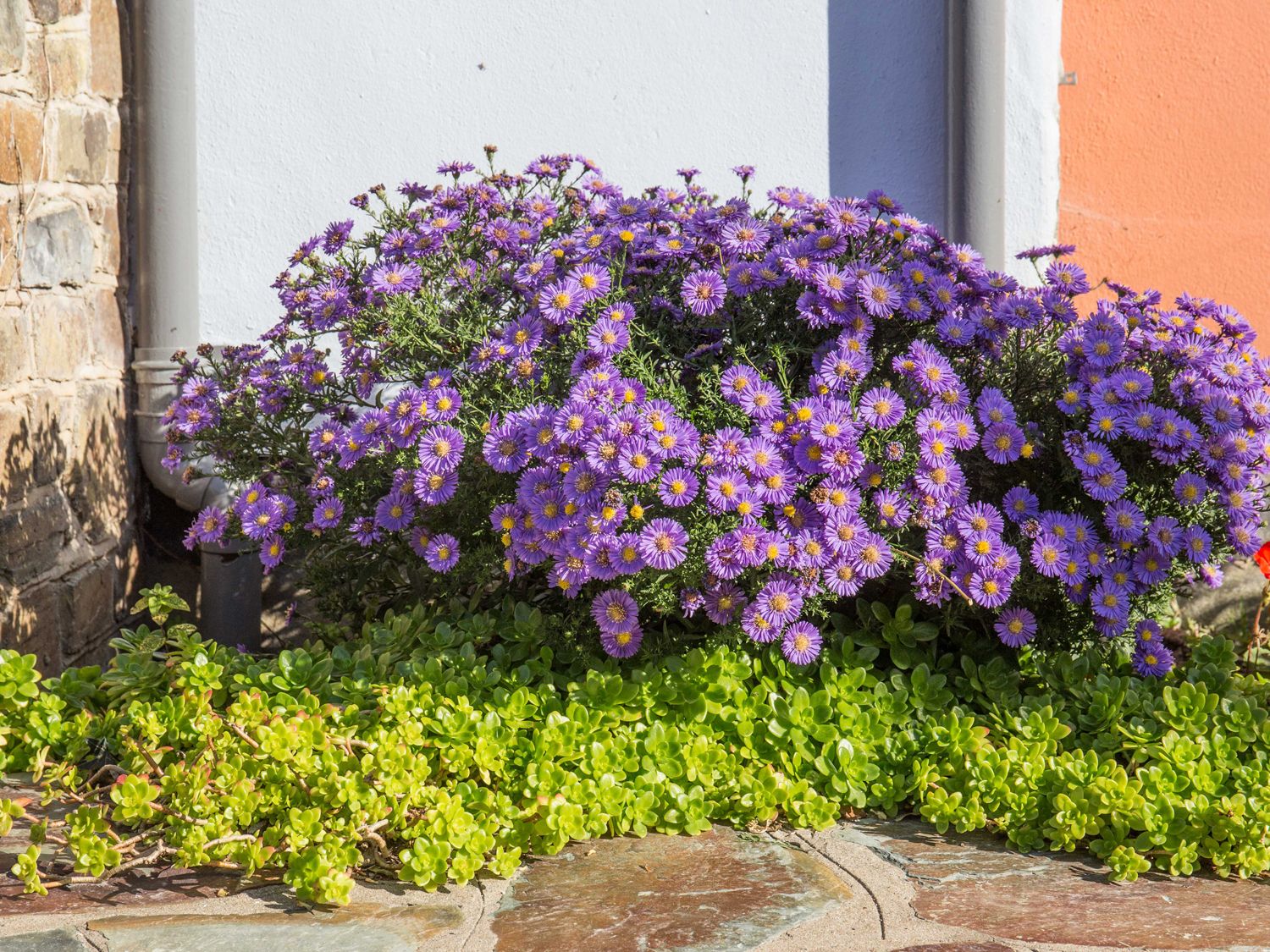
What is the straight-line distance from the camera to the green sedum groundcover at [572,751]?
71.4 inches

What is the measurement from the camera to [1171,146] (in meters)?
3.54

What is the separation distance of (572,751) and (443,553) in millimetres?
483

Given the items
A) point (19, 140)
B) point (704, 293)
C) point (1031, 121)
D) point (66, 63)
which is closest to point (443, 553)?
point (704, 293)

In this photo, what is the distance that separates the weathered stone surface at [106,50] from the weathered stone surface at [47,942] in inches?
87.5

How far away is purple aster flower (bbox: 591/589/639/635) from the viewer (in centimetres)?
212

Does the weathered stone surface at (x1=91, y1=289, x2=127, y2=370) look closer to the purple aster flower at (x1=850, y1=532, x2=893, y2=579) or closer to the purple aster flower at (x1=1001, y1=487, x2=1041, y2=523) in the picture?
the purple aster flower at (x1=850, y1=532, x2=893, y2=579)

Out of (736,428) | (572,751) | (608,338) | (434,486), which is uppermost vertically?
(608,338)

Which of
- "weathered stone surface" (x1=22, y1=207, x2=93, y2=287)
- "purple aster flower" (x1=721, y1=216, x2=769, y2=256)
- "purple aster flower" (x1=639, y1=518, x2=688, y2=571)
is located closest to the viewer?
"purple aster flower" (x1=639, y1=518, x2=688, y2=571)

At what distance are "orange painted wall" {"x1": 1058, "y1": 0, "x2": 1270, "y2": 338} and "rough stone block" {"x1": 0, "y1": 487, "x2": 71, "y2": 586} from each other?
2.93 metres

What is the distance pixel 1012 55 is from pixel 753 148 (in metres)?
0.78

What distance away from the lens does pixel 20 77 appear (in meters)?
2.65

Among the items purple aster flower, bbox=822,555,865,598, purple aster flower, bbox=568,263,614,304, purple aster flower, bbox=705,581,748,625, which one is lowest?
purple aster flower, bbox=705,581,748,625

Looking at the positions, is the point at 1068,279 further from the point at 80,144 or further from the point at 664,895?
the point at 80,144

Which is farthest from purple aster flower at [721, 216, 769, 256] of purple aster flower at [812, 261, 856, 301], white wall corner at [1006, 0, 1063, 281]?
white wall corner at [1006, 0, 1063, 281]
